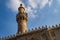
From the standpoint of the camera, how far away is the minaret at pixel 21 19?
32.2 metres

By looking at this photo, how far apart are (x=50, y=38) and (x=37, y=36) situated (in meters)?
2.24

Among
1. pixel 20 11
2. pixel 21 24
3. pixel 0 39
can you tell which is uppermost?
pixel 20 11

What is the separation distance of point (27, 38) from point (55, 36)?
4706 mm

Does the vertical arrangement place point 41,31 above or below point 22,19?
below

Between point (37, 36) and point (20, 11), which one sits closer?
point (37, 36)

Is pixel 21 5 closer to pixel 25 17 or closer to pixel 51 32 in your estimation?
pixel 25 17

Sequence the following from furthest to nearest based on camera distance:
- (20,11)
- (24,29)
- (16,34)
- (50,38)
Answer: (20,11)
(24,29)
(16,34)
(50,38)

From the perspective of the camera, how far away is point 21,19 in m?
33.7

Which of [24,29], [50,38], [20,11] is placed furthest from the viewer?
[20,11]

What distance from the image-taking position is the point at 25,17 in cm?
3441

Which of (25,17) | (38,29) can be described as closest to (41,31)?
(38,29)

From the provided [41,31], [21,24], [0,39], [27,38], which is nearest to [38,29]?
[41,31]

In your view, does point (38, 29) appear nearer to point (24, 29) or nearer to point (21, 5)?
point (24, 29)

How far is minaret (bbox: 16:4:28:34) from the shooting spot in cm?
3222
